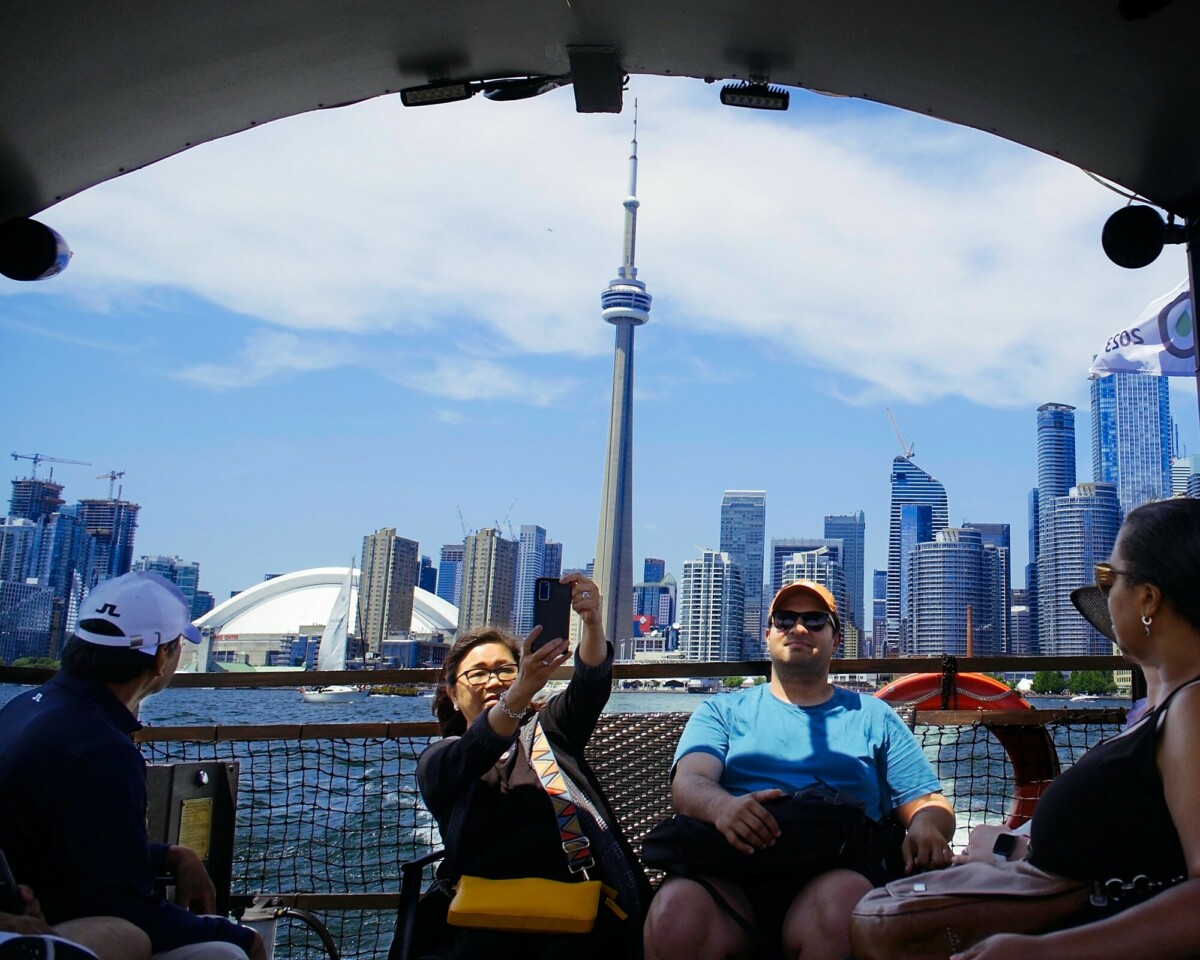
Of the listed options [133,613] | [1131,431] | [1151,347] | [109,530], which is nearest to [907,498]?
[109,530]

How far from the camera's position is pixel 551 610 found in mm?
2502

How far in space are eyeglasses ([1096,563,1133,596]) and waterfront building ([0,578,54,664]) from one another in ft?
105

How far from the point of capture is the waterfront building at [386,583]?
248 feet

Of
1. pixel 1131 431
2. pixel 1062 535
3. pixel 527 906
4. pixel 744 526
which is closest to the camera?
pixel 527 906

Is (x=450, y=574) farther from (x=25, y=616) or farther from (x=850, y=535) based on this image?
(x=25, y=616)

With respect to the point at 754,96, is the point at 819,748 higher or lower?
lower

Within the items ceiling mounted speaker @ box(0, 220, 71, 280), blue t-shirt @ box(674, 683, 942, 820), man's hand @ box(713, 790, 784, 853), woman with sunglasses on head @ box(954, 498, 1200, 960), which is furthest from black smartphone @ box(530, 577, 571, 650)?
ceiling mounted speaker @ box(0, 220, 71, 280)

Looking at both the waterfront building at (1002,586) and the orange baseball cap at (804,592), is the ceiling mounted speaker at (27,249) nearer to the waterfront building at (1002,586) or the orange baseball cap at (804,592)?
the orange baseball cap at (804,592)

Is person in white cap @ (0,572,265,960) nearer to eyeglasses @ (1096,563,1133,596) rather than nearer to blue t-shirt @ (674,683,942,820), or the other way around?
blue t-shirt @ (674,683,942,820)

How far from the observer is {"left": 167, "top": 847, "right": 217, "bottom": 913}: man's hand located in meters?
2.09

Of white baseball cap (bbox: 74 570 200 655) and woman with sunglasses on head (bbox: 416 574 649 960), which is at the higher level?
white baseball cap (bbox: 74 570 200 655)

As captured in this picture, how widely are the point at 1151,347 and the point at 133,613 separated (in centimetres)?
600

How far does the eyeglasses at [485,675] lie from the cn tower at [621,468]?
86.6 m

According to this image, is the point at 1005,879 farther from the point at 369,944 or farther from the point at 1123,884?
the point at 369,944
